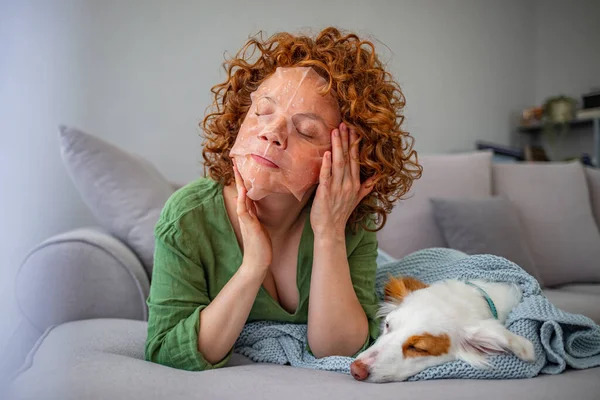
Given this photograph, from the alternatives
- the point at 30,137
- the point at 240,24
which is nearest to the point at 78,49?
the point at 240,24

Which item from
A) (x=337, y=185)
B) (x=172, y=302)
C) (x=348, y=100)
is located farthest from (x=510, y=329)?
(x=172, y=302)

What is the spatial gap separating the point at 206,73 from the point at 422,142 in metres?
→ 1.57

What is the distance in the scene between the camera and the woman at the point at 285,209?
1.00 m

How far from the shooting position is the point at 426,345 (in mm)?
949

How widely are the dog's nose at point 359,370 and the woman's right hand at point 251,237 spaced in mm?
241

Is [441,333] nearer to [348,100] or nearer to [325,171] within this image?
[325,171]

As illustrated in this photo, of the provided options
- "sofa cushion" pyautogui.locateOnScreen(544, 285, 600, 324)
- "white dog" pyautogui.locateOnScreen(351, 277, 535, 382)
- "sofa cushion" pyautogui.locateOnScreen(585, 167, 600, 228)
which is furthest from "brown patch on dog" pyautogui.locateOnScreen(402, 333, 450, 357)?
"sofa cushion" pyautogui.locateOnScreen(585, 167, 600, 228)

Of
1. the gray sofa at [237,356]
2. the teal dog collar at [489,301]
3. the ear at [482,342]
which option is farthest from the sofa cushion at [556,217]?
the ear at [482,342]

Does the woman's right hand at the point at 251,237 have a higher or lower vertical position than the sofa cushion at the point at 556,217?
higher

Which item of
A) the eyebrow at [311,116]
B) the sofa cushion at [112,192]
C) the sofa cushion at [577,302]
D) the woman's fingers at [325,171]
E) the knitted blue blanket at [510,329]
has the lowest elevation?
the sofa cushion at [577,302]

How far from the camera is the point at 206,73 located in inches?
103

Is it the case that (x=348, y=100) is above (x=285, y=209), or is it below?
above

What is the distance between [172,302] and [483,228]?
1422 millimetres

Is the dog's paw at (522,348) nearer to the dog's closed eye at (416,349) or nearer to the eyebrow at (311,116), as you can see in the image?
the dog's closed eye at (416,349)
